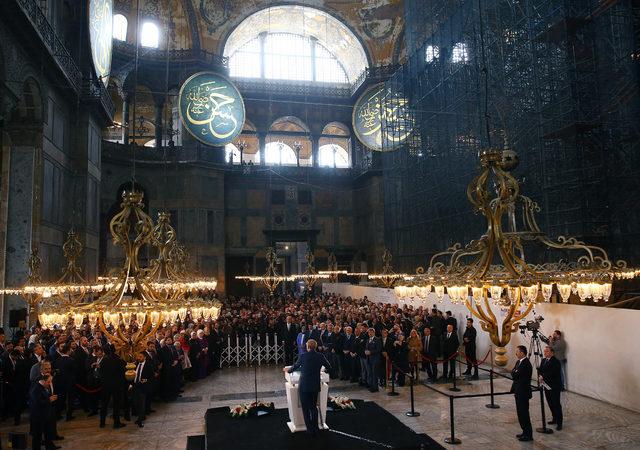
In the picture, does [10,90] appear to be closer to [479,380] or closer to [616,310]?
[479,380]

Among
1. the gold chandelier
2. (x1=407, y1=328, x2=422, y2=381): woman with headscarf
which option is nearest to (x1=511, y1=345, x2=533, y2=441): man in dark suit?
the gold chandelier

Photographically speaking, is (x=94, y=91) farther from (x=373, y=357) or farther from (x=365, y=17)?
(x=365, y=17)

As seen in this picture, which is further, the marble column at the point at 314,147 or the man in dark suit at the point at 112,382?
the marble column at the point at 314,147

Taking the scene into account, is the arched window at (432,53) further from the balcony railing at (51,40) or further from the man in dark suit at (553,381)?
the man in dark suit at (553,381)

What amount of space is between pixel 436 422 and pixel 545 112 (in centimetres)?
1119

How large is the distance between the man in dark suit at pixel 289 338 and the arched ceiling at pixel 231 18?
1975 centimetres

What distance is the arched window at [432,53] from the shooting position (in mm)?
22366

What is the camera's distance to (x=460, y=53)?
20.9 m

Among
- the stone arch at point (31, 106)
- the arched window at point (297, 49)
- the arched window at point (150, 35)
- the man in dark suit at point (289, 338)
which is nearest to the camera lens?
the stone arch at point (31, 106)

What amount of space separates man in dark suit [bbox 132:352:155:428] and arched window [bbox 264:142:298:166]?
28.2 m

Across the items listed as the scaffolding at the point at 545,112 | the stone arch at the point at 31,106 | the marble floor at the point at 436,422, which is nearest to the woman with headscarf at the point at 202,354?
the marble floor at the point at 436,422

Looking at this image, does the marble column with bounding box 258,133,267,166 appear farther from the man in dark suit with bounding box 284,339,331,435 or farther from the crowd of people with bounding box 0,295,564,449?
the man in dark suit with bounding box 284,339,331,435

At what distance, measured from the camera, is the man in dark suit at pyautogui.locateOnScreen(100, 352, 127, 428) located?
336 inches

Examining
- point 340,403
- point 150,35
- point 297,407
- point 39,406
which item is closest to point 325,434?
point 297,407
